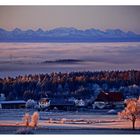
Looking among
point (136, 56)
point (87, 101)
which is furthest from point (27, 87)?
point (136, 56)

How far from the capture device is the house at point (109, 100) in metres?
6.69

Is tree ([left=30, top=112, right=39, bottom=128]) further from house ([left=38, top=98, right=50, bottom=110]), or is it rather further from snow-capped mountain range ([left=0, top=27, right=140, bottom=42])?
snow-capped mountain range ([left=0, top=27, right=140, bottom=42])

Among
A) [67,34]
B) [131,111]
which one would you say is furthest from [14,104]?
[131,111]

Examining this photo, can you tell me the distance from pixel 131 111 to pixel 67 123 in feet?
2.05

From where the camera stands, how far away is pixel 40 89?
6727mm

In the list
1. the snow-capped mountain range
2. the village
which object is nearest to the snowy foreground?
the village

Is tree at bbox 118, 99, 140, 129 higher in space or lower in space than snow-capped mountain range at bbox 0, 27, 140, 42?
lower

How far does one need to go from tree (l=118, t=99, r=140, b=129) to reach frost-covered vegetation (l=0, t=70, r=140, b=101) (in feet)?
0.39

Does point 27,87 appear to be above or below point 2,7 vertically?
below

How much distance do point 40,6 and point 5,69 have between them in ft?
2.28

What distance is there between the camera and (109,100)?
6703mm

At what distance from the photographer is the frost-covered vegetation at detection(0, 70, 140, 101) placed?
6.70 meters

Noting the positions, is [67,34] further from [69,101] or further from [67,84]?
[69,101]
